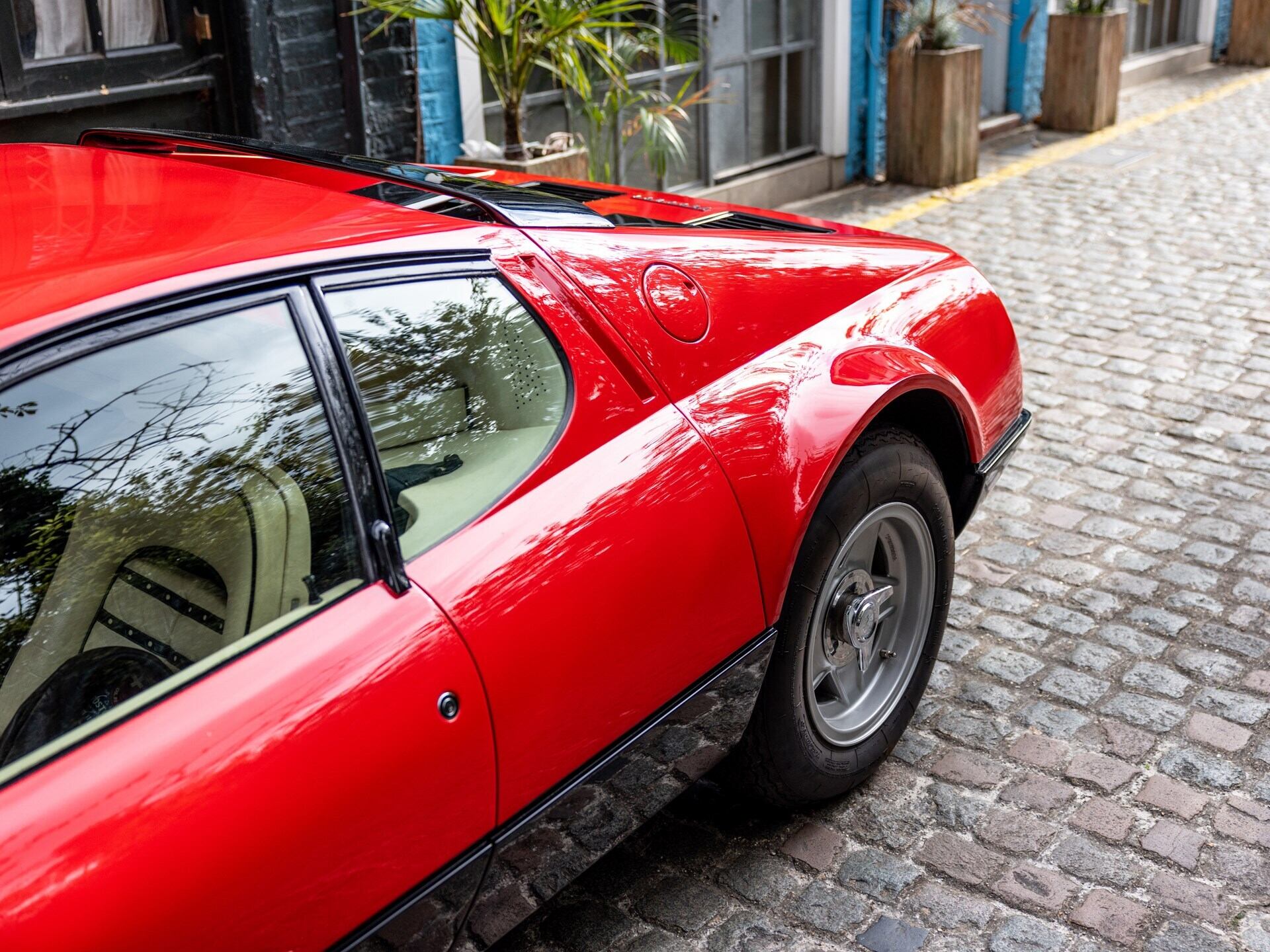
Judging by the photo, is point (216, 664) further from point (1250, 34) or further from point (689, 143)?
point (1250, 34)

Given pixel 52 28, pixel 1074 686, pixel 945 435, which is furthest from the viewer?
pixel 52 28

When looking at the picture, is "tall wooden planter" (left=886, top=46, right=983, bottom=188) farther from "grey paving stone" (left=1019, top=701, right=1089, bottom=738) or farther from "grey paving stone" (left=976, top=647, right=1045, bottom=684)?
"grey paving stone" (left=1019, top=701, right=1089, bottom=738)

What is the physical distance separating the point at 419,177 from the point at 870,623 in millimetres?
1331

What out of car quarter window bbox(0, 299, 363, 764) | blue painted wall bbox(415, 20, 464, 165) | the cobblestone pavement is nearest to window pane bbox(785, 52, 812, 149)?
blue painted wall bbox(415, 20, 464, 165)

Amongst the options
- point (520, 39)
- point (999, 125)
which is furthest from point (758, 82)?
point (520, 39)

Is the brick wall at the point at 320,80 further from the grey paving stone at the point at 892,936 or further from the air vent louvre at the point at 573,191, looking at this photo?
the grey paving stone at the point at 892,936

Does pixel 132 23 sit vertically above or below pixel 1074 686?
above

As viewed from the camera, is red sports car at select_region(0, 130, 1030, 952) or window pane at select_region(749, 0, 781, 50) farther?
window pane at select_region(749, 0, 781, 50)

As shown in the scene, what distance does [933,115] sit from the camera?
901 cm

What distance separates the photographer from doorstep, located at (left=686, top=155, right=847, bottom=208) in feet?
27.6

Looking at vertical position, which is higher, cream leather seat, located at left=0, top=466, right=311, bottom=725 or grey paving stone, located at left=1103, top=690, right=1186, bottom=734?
cream leather seat, located at left=0, top=466, right=311, bottom=725

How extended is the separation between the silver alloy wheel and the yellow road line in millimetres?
5010

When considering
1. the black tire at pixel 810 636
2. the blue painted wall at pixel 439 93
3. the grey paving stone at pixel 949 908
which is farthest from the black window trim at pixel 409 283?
the blue painted wall at pixel 439 93

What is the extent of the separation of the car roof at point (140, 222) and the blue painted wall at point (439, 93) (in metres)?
4.22
